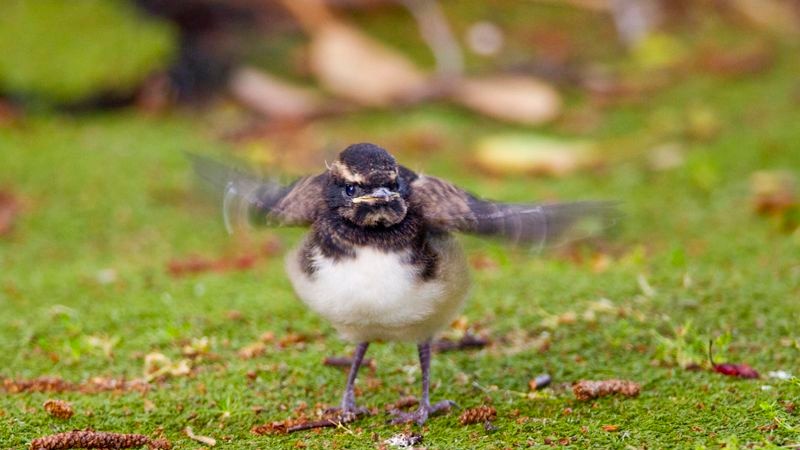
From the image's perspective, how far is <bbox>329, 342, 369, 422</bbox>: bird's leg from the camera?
A: 4.26 m

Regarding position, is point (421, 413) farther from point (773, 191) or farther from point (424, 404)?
point (773, 191)

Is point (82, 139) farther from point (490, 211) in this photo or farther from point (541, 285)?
point (490, 211)

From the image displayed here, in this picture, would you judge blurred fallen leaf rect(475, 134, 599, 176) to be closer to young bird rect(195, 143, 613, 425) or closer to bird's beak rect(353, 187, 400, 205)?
young bird rect(195, 143, 613, 425)

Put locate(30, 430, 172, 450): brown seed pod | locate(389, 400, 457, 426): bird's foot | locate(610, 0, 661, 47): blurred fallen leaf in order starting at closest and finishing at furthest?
locate(30, 430, 172, 450): brown seed pod < locate(389, 400, 457, 426): bird's foot < locate(610, 0, 661, 47): blurred fallen leaf

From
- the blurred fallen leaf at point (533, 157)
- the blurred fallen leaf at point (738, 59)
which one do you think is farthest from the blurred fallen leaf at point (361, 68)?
the blurred fallen leaf at point (738, 59)

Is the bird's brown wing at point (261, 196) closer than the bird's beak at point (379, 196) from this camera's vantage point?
No

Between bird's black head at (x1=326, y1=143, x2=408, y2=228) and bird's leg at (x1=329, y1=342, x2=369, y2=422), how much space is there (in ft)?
2.05

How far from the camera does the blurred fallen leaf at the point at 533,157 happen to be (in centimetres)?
828

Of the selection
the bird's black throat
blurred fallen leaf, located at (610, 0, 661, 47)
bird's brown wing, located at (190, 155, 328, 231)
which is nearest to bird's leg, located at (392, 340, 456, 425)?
the bird's black throat

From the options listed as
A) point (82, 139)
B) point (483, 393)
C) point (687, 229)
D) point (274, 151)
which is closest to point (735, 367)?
point (483, 393)

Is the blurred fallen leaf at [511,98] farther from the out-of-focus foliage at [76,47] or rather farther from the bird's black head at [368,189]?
the bird's black head at [368,189]

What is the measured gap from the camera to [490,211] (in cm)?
412

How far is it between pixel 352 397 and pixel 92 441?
1.10 meters

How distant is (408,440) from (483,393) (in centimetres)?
68
